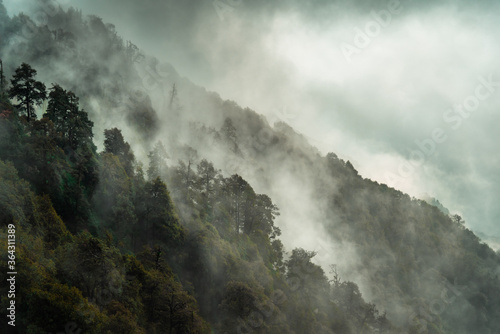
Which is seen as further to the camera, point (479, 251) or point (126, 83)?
point (479, 251)

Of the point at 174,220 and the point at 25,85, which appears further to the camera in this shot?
the point at 174,220

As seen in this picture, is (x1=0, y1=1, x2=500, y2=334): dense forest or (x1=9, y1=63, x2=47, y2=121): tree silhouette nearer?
(x1=0, y1=1, x2=500, y2=334): dense forest

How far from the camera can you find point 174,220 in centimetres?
5953

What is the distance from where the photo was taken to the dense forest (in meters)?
36.4

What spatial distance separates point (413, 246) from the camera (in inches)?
6811

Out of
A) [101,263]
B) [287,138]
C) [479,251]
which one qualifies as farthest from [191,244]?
[479,251]

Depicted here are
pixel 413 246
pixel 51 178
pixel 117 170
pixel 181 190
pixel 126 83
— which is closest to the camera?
pixel 51 178

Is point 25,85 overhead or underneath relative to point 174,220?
overhead

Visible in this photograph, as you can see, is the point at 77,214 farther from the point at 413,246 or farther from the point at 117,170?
the point at 413,246

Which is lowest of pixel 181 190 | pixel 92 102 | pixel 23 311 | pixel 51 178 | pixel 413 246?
pixel 23 311

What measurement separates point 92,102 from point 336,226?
368 ft

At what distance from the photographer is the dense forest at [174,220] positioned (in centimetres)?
3638

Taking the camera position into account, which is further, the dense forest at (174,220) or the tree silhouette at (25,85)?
the tree silhouette at (25,85)

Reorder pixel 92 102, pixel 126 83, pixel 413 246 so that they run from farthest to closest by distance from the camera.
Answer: pixel 413 246 < pixel 126 83 < pixel 92 102
